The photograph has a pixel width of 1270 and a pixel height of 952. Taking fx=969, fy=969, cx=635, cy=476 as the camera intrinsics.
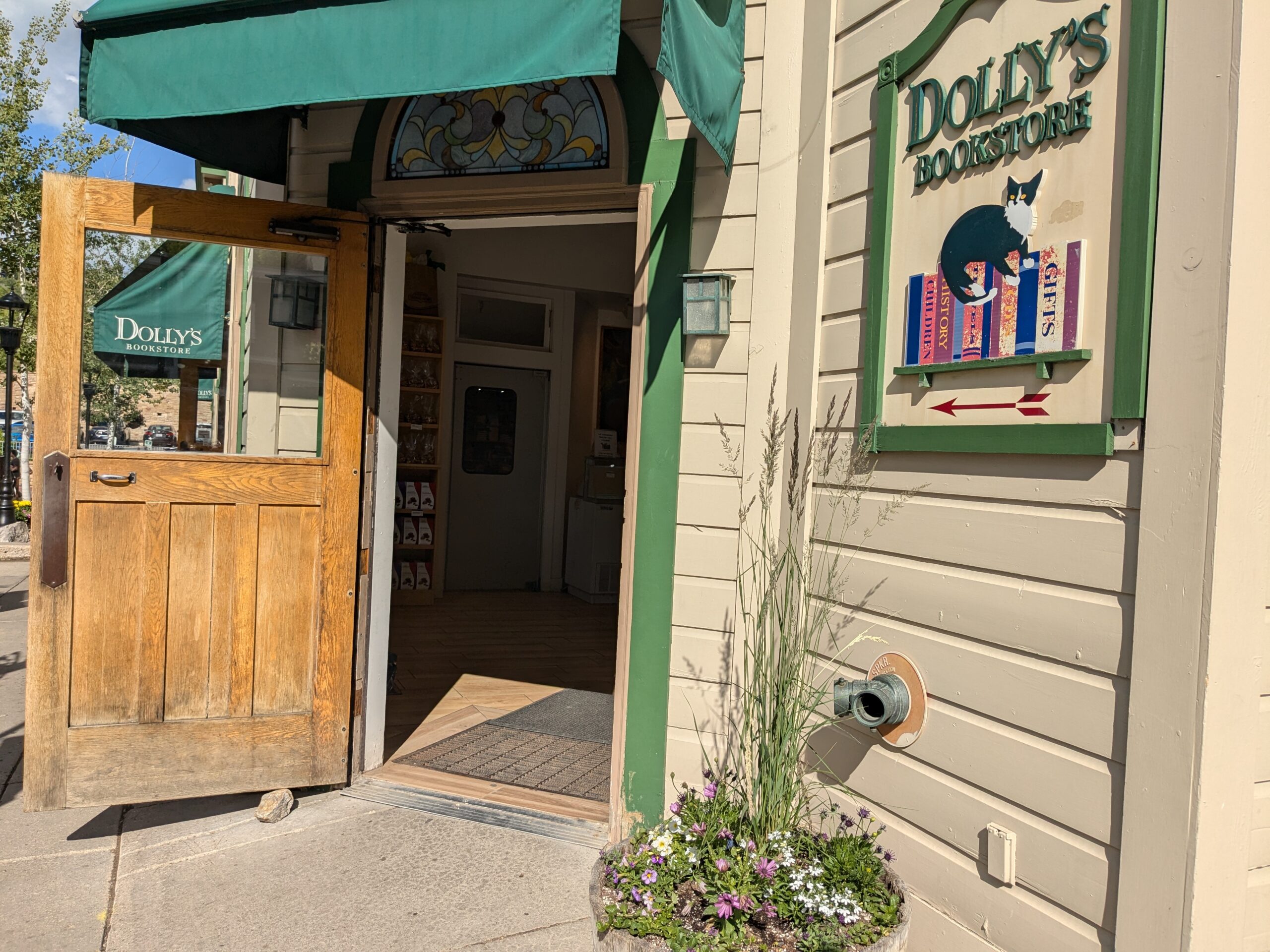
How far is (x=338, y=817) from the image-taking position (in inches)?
139

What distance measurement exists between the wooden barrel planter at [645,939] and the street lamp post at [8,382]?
11.7 m

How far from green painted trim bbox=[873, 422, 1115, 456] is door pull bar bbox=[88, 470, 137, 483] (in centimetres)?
244

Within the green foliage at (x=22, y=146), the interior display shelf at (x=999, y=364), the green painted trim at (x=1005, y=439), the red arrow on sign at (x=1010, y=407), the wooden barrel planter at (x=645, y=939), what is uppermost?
the green foliage at (x=22, y=146)

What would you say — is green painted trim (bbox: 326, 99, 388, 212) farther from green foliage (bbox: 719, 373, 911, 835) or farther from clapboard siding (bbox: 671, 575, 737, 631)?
clapboard siding (bbox: 671, 575, 737, 631)

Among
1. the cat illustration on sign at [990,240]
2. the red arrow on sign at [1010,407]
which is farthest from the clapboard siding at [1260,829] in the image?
the cat illustration on sign at [990,240]

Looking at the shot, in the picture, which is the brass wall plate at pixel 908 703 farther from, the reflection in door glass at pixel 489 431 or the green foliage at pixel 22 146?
the green foliage at pixel 22 146

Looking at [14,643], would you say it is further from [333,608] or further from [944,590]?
[944,590]

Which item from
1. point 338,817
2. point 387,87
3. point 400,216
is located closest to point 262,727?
point 338,817

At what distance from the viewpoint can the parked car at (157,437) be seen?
11.0ft

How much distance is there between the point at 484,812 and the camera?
11.7 ft

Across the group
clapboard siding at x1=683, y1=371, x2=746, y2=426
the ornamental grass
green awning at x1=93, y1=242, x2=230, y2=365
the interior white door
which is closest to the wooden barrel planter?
the ornamental grass

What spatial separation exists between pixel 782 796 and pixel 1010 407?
3.46 ft

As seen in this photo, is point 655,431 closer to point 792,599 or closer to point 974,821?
point 792,599

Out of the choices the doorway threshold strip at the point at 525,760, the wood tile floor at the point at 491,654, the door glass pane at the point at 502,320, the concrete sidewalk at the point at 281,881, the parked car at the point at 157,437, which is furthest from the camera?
the door glass pane at the point at 502,320
